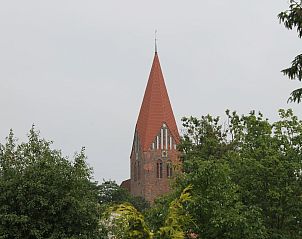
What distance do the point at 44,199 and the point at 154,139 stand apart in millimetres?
77581

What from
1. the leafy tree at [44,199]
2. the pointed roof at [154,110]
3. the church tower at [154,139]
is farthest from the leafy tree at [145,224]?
the pointed roof at [154,110]

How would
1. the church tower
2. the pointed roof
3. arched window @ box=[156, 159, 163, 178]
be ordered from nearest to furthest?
the pointed roof → the church tower → arched window @ box=[156, 159, 163, 178]

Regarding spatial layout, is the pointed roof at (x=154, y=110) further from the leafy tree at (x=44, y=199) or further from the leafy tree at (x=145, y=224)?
the leafy tree at (x=145, y=224)

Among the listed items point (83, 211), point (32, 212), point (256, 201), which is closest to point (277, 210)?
point (256, 201)

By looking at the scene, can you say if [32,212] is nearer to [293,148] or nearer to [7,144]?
[7,144]

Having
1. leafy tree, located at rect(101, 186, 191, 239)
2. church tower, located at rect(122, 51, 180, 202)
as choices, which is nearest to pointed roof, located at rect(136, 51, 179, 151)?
church tower, located at rect(122, 51, 180, 202)

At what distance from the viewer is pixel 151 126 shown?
96250 mm

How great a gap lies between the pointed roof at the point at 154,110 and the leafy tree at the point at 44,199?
74710 millimetres

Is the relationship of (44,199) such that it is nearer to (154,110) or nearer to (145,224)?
(145,224)

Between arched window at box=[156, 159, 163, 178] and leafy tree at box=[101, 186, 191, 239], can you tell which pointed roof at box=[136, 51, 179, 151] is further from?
leafy tree at box=[101, 186, 191, 239]

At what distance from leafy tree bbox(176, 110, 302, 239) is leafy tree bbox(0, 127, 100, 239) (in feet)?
10.8

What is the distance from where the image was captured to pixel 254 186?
23.8m

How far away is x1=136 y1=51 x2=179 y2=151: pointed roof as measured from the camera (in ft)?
315

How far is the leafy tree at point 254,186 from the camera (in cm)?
2097
